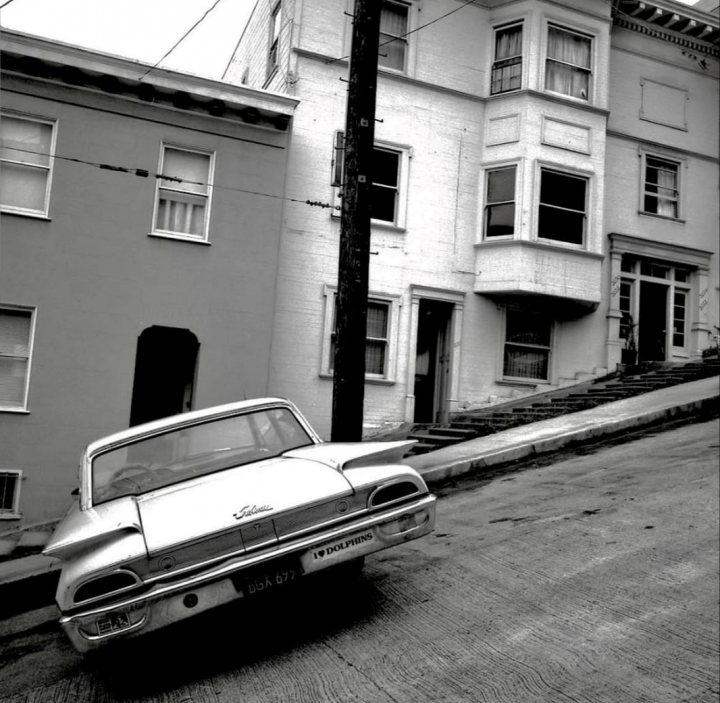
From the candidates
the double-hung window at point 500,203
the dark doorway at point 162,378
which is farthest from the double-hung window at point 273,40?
the dark doorway at point 162,378

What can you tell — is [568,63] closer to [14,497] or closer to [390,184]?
[390,184]

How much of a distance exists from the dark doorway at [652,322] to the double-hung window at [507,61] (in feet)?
18.7

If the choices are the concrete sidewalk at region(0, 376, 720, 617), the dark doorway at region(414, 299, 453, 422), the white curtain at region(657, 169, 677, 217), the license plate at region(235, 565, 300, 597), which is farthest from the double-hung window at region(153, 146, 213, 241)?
the white curtain at region(657, 169, 677, 217)

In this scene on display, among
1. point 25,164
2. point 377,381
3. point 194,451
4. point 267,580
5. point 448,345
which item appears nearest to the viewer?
point 267,580

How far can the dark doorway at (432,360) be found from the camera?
16.3 metres

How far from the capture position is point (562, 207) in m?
16.7

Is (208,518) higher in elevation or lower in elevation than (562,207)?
lower

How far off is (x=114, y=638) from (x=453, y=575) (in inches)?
102

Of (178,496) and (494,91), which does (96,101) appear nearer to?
(494,91)

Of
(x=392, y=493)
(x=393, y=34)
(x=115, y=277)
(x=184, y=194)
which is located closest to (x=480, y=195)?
(x=393, y=34)

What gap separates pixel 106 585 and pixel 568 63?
16.2 meters

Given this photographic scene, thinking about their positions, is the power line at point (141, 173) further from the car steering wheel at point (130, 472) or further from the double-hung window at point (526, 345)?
the car steering wheel at point (130, 472)

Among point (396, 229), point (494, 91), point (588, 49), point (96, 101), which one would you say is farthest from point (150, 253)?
point (588, 49)

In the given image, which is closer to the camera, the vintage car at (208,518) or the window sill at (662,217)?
the vintage car at (208,518)
